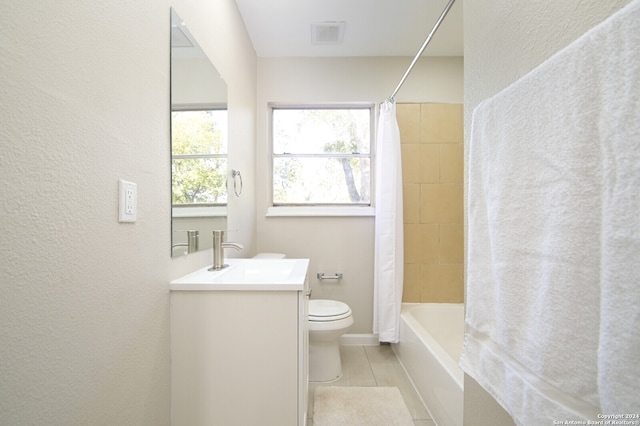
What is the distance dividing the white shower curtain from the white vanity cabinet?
132 centimetres

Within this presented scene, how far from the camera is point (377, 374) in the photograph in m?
1.95

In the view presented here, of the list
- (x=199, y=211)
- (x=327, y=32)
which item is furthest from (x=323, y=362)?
(x=327, y=32)

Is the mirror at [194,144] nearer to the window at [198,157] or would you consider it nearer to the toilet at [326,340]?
the window at [198,157]

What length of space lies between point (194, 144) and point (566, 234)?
1.31 meters

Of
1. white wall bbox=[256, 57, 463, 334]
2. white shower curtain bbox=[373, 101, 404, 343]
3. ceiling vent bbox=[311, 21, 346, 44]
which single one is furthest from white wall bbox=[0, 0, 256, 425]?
white shower curtain bbox=[373, 101, 404, 343]

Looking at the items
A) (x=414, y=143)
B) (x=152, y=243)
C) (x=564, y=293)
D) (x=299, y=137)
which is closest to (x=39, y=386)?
(x=152, y=243)

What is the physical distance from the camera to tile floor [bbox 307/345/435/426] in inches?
62.6

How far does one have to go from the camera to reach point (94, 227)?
0.68 m

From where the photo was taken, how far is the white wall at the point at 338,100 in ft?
8.09

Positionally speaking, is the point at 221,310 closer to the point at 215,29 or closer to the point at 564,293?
the point at 564,293

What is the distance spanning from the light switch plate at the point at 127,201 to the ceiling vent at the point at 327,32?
6.24 ft

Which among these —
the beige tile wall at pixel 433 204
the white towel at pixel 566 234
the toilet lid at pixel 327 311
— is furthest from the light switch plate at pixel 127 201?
the beige tile wall at pixel 433 204

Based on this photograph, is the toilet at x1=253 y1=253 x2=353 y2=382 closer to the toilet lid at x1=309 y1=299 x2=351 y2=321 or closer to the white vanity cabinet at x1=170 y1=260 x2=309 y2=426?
the toilet lid at x1=309 y1=299 x2=351 y2=321

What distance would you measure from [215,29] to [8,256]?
147 centimetres
